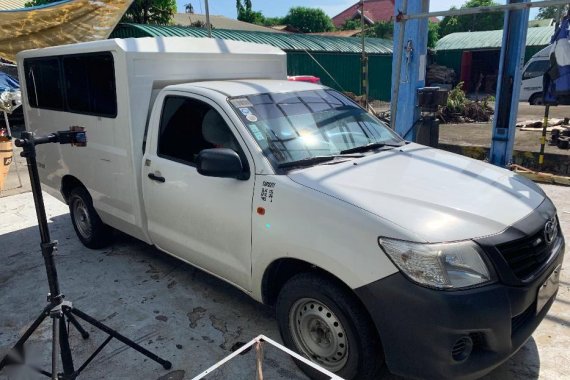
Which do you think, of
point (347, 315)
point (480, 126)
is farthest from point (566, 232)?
point (480, 126)

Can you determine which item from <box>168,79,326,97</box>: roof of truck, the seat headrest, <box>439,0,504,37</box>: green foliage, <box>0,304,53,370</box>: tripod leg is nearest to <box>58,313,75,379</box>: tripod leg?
<box>0,304,53,370</box>: tripod leg

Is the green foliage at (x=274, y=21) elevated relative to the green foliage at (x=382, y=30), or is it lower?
elevated

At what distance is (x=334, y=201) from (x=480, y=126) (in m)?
13.0

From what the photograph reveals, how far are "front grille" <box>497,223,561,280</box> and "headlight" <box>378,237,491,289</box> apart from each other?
18cm

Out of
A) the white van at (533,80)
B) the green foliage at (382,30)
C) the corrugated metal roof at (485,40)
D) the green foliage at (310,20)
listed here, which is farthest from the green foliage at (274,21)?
the white van at (533,80)

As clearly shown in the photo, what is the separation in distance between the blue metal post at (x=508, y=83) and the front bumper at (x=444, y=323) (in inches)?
226

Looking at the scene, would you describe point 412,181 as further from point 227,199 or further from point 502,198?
point 227,199

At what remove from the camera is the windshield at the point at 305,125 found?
3016 mm

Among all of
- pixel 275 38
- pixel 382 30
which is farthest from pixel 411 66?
pixel 382 30

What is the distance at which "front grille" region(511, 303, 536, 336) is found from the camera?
92.9 inches

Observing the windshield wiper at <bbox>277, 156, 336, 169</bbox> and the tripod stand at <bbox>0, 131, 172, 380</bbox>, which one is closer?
the tripod stand at <bbox>0, 131, 172, 380</bbox>

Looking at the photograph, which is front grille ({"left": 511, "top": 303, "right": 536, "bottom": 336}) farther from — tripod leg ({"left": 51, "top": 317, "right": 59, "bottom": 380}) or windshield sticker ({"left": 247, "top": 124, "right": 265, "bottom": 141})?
tripod leg ({"left": 51, "top": 317, "right": 59, "bottom": 380})

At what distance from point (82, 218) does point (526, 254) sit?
174 inches

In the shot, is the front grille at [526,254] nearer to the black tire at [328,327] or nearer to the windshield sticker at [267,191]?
the black tire at [328,327]
